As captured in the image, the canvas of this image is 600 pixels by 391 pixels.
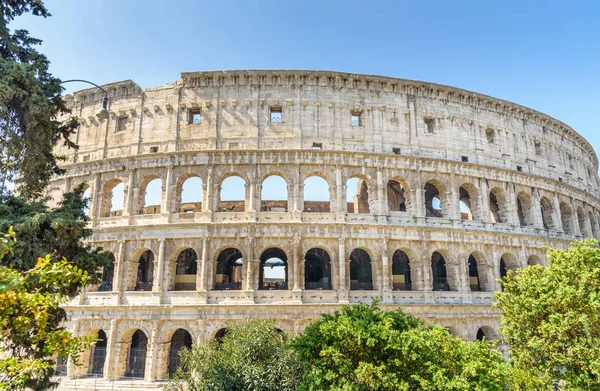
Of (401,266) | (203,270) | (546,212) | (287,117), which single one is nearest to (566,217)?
(546,212)

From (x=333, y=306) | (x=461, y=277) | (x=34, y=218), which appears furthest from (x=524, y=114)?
(x=34, y=218)

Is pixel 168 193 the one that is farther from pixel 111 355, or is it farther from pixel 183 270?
pixel 111 355

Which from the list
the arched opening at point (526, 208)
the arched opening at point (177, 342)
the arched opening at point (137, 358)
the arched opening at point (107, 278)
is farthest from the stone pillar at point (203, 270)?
the arched opening at point (526, 208)

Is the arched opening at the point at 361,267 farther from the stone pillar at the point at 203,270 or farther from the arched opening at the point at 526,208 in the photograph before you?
the arched opening at the point at 526,208

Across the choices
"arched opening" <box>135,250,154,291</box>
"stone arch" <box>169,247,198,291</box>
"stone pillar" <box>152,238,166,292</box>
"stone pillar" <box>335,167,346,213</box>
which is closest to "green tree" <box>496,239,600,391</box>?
"stone pillar" <box>335,167,346,213</box>

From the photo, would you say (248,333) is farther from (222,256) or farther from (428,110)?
(428,110)

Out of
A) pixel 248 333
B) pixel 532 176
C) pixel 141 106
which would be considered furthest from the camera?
pixel 532 176
